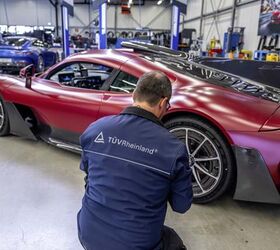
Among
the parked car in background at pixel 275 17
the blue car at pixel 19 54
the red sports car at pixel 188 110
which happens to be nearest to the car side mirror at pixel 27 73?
the red sports car at pixel 188 110

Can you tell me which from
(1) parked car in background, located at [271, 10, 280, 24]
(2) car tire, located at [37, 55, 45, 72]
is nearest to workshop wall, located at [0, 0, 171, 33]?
(2) car tire, located at [37, 55, 45, 72]

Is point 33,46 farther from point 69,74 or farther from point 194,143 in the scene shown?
point 194,143

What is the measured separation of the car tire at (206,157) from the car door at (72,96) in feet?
2.69

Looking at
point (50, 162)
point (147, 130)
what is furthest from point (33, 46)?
point (147, 130)

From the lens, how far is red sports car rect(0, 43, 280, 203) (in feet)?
6.55

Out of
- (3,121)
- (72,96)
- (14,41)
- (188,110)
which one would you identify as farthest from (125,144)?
(14,41)

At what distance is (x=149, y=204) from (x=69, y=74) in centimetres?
250

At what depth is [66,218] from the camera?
2.14 m

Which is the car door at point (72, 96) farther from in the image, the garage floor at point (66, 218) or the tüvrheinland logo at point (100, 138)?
the tüvrheinland logo at point (100, 138)

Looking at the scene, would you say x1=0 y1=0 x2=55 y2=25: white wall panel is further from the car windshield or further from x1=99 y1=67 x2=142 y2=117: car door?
x1=99 y1=67 x2=142 y2=117: car door

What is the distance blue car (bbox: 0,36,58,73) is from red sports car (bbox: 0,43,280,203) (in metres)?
5.21

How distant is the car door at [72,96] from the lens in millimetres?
2746

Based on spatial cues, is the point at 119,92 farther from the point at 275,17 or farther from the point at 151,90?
the point at 275,17

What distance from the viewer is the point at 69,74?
11.1 feet
